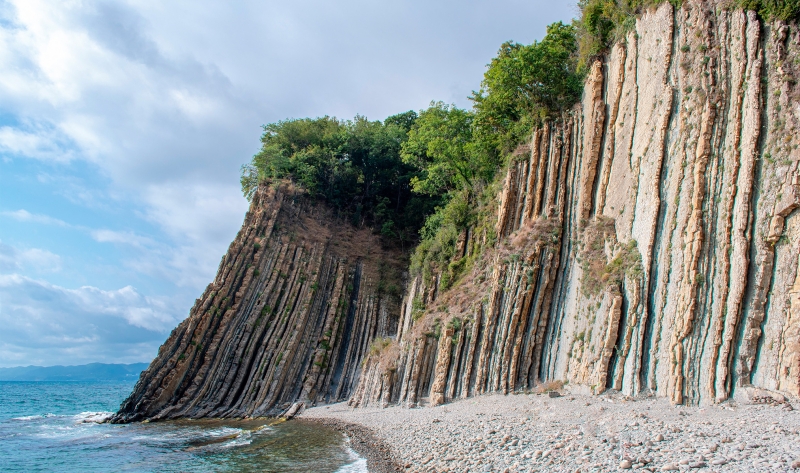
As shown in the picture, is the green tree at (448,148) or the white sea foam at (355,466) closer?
the white sea foam at (355,466)

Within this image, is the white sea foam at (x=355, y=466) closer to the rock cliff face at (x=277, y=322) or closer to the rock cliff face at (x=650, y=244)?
the rock cliff face at (x=650, y=244)

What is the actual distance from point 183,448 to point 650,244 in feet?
55.7

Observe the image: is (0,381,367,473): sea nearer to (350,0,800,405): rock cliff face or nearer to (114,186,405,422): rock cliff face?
(114,186,405,422): rock cliff face

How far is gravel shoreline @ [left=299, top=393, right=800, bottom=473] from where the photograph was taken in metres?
9.05

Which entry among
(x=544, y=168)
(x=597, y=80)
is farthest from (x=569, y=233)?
(x=597, y=80)

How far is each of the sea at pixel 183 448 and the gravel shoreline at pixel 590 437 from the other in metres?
1.57

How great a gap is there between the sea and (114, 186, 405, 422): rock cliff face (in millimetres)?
2752

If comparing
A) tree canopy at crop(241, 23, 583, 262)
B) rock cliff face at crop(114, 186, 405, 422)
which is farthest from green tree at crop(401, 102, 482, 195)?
rock cliff face at crop(114, 186, 405, 422)

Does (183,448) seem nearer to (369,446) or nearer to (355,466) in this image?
(369,446)

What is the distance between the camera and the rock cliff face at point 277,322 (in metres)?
27.0

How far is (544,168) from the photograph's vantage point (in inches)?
891

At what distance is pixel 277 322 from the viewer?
30.5 meters

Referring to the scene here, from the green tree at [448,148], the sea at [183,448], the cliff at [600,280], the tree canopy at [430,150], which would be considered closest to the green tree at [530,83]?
the tree canopy at [430,150]

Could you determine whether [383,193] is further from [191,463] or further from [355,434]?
[191,463]
